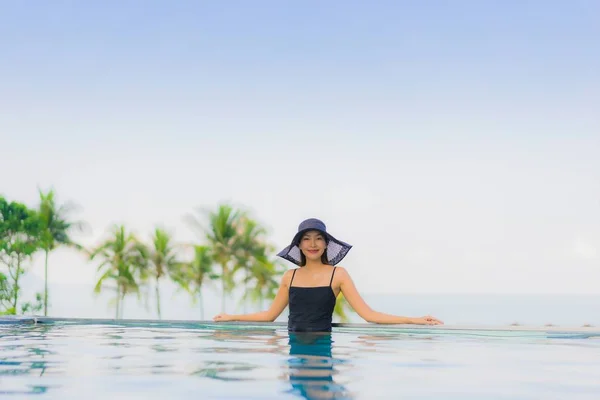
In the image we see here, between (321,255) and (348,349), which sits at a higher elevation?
(321,255)

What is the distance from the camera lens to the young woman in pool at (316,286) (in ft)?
17.8

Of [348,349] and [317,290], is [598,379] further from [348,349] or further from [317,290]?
[317,290]

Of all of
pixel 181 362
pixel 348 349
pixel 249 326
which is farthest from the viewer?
pixel 249 326

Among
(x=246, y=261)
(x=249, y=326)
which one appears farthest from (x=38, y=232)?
(x=249, y=326)

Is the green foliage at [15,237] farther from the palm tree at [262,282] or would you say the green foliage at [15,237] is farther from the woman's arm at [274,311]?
the woman's arm at [274,311]

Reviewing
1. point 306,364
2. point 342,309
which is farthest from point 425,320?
point 342,309

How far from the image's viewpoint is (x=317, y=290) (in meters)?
5.46

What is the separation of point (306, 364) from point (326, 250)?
6.17ft

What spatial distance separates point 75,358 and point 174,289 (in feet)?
105

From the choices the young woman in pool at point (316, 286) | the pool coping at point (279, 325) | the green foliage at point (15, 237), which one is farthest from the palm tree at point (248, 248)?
the young woman in pool at point (316, 286)

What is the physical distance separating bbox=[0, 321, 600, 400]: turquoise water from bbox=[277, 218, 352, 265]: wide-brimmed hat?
23.0 inches

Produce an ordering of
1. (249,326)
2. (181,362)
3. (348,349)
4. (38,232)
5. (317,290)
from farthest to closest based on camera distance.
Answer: (38,232) < (249,326) < (317,290) < (348,349) < (181,362)

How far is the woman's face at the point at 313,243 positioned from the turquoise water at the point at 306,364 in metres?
0.60

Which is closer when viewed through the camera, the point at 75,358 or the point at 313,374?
the point at 313,374
